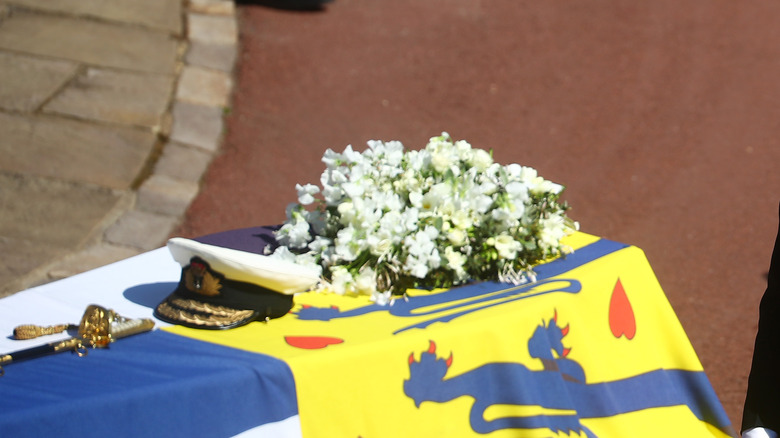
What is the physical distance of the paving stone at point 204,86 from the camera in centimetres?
633

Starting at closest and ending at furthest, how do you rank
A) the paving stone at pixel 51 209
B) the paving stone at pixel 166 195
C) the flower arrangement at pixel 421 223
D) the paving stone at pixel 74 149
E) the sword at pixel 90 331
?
the sword at pixel 90 331, the flower arrangement at pixel 421 223, the paving stone at pixel 51 209, the paving stone at pixel 166 195, the paving stone at pixel 74 149

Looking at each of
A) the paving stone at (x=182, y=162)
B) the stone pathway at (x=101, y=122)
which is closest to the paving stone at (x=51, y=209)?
the stone pathway at (x=101, y=122)

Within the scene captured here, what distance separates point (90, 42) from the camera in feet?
22.0

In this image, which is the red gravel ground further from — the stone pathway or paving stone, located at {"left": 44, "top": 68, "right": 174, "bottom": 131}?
paving stone, located at {"left": 44, "top": 68, "right": 174, "bottom": 131}

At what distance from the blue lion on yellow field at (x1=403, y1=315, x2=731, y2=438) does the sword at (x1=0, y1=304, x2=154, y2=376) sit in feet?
2.47

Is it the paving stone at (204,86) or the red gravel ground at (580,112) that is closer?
the red gravel ground at (580,112)

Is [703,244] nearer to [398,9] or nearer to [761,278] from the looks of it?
[761,278]

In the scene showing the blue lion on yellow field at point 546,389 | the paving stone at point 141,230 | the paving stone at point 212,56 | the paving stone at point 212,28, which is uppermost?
the paving stone at point 212,28

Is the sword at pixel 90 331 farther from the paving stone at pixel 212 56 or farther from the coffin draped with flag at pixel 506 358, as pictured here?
the paving stone at pixel 212 56

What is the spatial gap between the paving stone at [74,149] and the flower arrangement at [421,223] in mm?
2826

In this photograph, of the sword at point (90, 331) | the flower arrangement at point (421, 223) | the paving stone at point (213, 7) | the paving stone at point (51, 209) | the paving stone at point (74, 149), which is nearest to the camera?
the sword at point (90, 331)

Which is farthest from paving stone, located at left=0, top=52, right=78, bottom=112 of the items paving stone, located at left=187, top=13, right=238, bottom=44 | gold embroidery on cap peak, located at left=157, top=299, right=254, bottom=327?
gold embroidery on cap peak, located at left=157, top=299, right=254, bottom=327

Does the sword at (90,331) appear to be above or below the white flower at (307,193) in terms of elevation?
below

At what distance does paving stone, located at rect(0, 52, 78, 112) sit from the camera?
5844 mm
